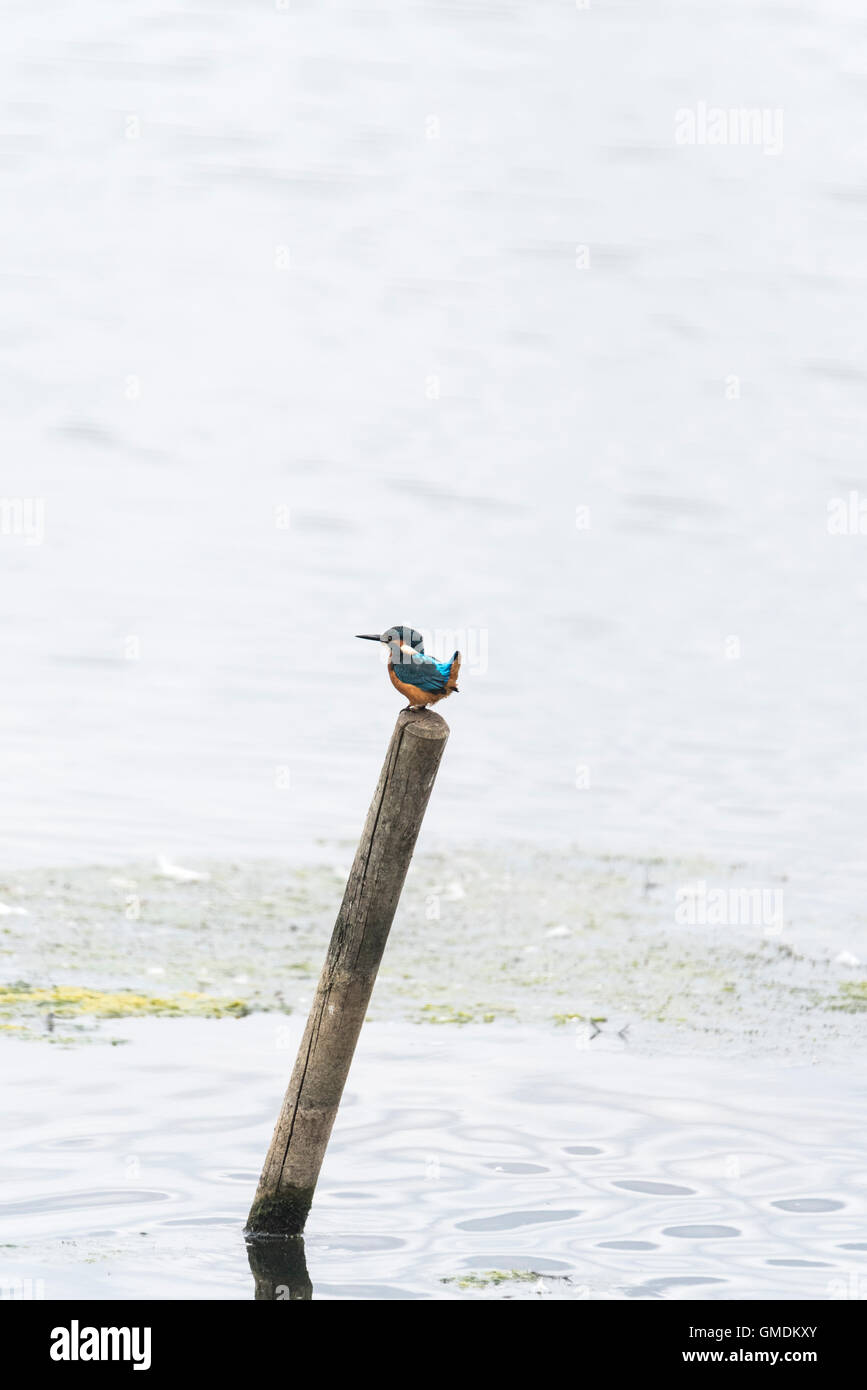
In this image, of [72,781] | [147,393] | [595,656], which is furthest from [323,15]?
[72,781]

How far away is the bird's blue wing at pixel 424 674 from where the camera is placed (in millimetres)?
7453

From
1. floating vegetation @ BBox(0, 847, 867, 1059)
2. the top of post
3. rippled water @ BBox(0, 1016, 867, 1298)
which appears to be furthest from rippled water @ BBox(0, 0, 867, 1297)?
the top of post

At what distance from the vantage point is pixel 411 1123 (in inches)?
373

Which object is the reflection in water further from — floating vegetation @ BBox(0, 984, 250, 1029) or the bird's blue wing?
floating vegetation @ BBox(0, 984, 250, 1029)

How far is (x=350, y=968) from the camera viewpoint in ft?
25.1

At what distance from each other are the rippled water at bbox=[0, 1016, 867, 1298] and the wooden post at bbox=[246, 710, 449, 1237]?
0.36 meters

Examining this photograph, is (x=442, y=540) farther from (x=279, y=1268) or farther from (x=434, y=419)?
(x=279, y=1268)

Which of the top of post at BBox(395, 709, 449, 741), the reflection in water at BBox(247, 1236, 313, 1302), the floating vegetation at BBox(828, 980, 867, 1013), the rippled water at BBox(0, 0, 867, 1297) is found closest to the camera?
the top of post at BBox(395, 709, 449, 741)

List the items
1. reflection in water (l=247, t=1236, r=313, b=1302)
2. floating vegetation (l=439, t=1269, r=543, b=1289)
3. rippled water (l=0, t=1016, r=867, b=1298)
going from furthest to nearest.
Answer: rippled water (l=0, t=1016, r=867, b=1298), floating vegetation (l=439, t=1269, r=543, b=1289), reflection in water (l=247, t=1236, r=313, b=1302)

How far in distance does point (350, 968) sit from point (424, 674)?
1180mm

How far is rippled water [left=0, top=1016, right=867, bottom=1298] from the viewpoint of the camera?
782 centimetres

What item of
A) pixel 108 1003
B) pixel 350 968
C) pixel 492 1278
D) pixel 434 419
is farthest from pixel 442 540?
pixel 492 1278

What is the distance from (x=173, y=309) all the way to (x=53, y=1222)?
2954cm

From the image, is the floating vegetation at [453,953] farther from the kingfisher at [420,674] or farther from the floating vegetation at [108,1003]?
Answer: the kingfisher at [420,674]
